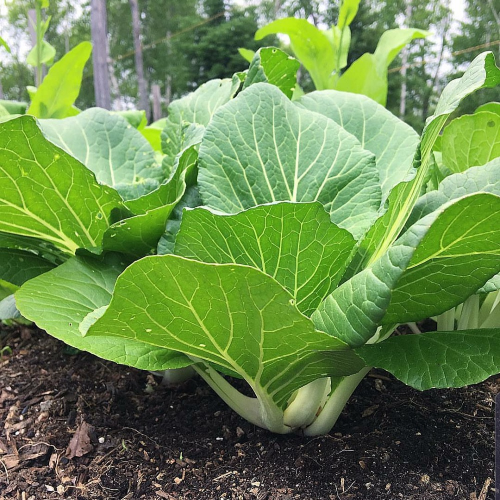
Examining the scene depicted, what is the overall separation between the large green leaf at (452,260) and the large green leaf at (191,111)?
55 centimetres

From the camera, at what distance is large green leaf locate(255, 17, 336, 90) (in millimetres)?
1528

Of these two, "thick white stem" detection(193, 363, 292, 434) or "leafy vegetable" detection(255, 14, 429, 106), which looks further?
"leafy vegetable" detection(255, 14, 429, 106)

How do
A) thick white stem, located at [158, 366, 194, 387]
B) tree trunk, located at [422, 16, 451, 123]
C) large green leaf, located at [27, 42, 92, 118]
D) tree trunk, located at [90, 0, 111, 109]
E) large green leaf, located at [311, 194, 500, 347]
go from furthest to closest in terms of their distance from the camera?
tree trunk, located at [422, 16, 451, 123] → tree trunk, located at [90, 0, 111, 109] → large green leaf, located at [27, 42, 92, 118] → thick white stem, located at [158, 366, 194, 387] → large green leaf, located at [311, 194, 500, 347]

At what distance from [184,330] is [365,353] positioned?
227 mm

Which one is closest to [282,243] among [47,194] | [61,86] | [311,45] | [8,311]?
[47,194]

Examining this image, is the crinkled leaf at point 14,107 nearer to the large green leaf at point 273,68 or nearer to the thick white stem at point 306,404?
the large green leaf at point 273,68

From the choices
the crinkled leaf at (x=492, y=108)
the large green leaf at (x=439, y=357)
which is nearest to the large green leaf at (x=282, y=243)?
the large green leaf at (x=439, y=357)

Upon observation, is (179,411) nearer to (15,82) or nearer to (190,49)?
(190,49)

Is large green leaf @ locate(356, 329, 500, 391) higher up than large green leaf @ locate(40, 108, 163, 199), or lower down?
lower down

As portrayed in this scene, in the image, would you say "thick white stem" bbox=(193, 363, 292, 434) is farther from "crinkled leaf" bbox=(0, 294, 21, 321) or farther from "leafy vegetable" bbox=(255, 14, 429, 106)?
"leafy vegetable" bbox=(255, 14, 429, 106)

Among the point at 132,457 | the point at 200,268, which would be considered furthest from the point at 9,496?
the point at 200,268

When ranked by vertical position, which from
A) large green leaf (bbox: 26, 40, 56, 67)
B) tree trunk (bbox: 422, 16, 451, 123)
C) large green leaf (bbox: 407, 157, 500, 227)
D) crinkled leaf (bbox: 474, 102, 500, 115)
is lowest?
tree trunk (bbox: 422, 16, 451, 123)

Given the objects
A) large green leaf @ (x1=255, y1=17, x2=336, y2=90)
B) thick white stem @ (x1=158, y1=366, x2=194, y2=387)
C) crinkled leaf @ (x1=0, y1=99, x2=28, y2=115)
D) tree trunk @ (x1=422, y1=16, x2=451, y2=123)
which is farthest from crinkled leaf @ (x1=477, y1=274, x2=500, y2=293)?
tree trunk @ (x1=422, y1=16, x2=451, y2=123)

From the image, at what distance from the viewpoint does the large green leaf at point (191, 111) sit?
3.13 ft
